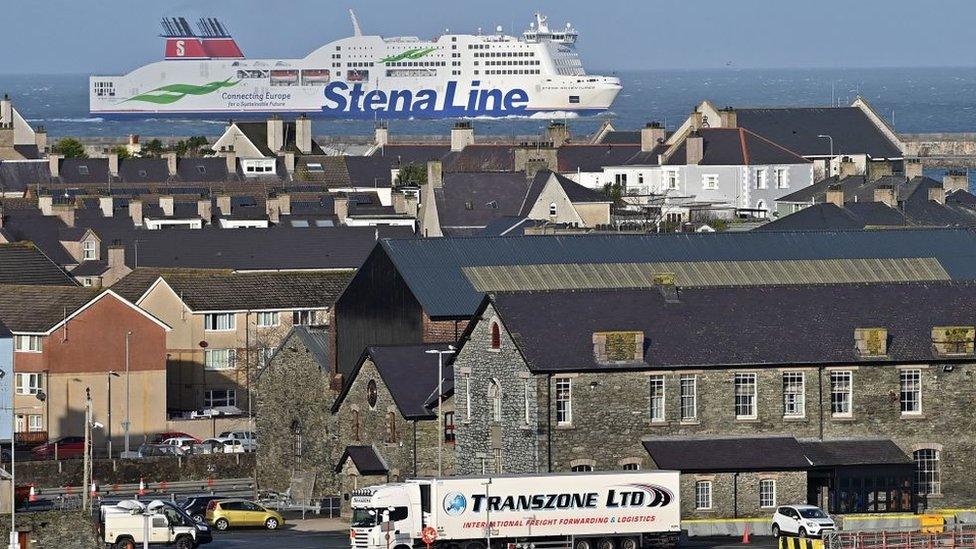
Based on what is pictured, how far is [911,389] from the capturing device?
2330 inches

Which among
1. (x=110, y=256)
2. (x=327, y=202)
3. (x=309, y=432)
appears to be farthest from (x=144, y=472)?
(x=327, y=202)

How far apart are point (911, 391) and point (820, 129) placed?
8330cm

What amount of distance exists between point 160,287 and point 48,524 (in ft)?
132

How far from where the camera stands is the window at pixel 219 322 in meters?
91.8

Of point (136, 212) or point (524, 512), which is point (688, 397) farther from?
point (136, 212)

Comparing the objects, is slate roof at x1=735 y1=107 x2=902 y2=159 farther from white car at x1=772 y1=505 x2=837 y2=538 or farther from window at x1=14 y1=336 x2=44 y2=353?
white car at x1=772 y1=505 x2=837 y2=538

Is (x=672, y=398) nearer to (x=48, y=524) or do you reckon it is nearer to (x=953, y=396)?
(x=953, y=396)

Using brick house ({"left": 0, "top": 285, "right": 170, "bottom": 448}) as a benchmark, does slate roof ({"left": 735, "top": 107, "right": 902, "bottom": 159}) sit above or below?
above

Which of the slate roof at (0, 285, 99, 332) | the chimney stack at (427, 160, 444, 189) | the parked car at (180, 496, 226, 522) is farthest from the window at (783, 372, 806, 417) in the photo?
the chimney stack at (427, 160, 444, 189)

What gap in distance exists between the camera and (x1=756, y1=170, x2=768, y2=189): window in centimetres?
13075

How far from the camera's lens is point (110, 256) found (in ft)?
359

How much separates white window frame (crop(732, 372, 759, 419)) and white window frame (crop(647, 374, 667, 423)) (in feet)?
5.73

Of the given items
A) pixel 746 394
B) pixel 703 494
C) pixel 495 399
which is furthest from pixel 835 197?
pixel 703 494

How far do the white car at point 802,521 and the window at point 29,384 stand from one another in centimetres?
3582
